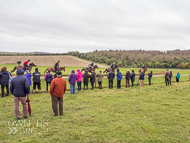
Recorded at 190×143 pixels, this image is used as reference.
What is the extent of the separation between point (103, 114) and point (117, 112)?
0.80 m

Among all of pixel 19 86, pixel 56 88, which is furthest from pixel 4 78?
pixel 56 88

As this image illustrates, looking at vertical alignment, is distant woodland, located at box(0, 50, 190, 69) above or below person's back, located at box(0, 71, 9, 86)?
above

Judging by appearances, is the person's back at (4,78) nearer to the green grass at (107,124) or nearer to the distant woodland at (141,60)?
the green grass at (107,124)

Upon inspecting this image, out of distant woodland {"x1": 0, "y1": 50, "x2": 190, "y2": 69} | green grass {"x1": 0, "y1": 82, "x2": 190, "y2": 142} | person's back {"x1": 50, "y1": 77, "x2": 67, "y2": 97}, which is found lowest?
green grass {"x1": 0, "y1": 82, "x2": 190, "y2": 142}

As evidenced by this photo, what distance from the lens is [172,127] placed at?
5.31m

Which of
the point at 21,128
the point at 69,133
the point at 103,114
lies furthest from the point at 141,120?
the point at 21,128

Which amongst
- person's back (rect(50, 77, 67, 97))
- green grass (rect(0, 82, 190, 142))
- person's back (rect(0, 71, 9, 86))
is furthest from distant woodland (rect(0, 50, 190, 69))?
person's back (rect(50, 77, 67, 97))

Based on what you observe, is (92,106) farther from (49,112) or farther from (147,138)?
(147,138)

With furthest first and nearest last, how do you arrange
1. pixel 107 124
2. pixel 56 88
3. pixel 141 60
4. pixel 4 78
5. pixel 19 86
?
pixel 141 60, pixel 4 78, pixel 56 88, pixel 19 86, pixel 107 124

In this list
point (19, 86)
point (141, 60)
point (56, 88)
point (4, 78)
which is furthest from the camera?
point (141, 60)

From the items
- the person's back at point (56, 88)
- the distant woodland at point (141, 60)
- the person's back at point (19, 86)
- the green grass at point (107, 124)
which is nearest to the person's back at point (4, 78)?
the green grass at point (107, 124)

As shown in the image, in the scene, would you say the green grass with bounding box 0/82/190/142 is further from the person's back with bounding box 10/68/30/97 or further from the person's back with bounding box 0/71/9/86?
the person's back with bounding box 0/71/9/86

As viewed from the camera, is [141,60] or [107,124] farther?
[141,60]

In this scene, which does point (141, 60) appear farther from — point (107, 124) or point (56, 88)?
point (107, 124)
